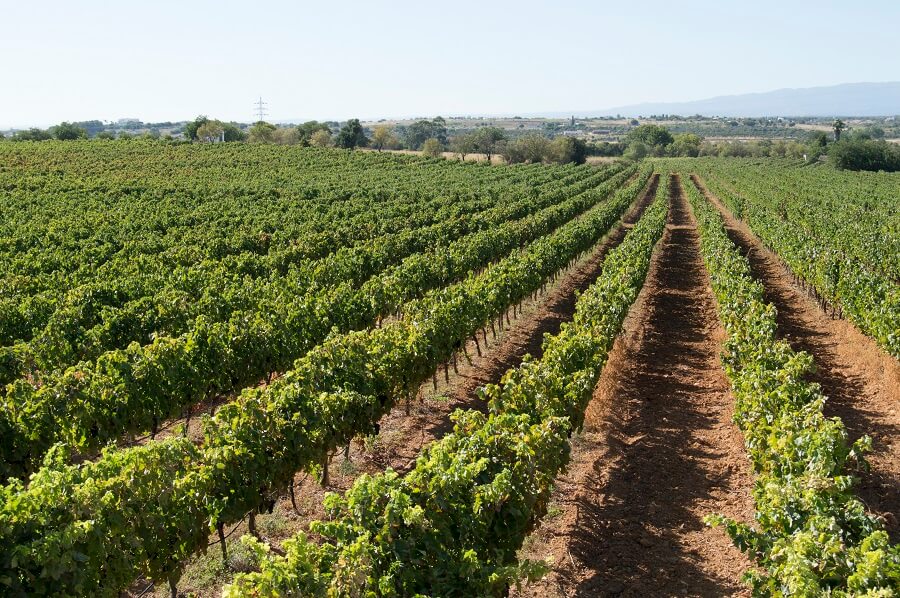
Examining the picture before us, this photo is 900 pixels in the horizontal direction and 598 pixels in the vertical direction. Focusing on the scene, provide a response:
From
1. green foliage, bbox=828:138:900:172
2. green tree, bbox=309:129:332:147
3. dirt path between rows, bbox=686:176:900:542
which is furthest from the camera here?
green tree, bbox=309:129:332:147

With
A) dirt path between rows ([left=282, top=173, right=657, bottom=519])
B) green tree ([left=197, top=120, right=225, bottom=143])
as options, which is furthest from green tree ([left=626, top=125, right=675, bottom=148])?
dirt path between rows ([left=282, top=173, right=657, bottom=519])

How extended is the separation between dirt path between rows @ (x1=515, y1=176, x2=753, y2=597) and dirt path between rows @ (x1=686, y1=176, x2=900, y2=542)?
6.87ft

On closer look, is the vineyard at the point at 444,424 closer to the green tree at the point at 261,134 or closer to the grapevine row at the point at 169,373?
the grapevine row at the point at 169,373

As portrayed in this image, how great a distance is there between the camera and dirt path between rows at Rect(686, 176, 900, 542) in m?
11.1

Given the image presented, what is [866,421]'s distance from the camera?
13.7 meters

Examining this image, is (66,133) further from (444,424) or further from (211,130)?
(444,424)

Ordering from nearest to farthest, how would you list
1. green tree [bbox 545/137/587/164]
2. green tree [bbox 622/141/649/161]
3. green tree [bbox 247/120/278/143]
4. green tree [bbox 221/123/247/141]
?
1. green tree [bbox 545/137/587/164]
2. green tree [bbox 247/120/278/143]
3. green tree [bbox 221/123/247/141]
4. green tree [bbox 622/141/649/161]

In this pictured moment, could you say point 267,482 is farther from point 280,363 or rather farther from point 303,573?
point 280,363

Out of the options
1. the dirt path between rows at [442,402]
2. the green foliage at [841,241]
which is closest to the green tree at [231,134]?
the green foliage at [841,241]

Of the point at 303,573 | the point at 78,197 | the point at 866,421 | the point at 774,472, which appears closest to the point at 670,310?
the point at 866,421

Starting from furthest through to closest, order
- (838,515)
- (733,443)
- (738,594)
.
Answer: (733,443)
(738,594)
(838,515)

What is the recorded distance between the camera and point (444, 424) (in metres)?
13.5

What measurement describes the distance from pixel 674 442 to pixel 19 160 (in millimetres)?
84983

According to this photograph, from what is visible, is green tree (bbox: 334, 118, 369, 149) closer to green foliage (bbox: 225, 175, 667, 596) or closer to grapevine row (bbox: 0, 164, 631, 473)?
grapevine row (bbox: 0, 164, 631, 473)
